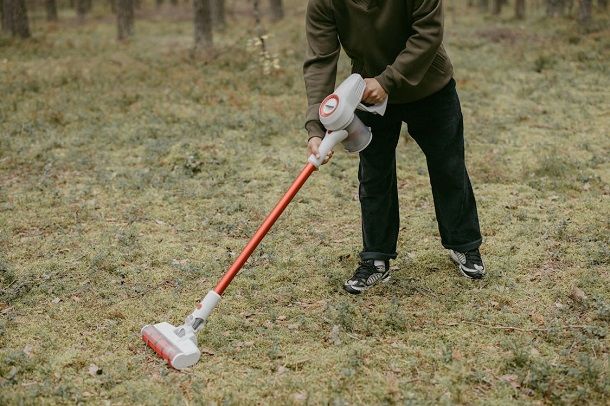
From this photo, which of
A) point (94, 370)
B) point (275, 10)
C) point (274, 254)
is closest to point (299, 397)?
point (94, 370)

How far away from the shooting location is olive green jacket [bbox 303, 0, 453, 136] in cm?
389

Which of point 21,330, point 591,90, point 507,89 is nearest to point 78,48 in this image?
point 507,89

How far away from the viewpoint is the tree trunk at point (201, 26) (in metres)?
13.9

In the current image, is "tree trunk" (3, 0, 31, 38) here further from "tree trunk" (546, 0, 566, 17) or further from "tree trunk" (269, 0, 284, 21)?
"tree trunk" (546, 0, 566, 17)

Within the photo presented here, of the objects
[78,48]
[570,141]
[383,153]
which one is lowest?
[78,48]

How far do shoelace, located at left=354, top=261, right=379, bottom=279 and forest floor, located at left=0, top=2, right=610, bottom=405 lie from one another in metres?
0.17

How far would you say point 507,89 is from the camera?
10.9 meters

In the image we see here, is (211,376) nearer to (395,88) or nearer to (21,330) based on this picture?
(21,330)

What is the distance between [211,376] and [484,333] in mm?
1672

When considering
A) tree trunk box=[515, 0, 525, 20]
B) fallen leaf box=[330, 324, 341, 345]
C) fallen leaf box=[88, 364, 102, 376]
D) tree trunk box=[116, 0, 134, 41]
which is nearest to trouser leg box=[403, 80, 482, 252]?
fallen leaf box=[330, 324, 341, 345]

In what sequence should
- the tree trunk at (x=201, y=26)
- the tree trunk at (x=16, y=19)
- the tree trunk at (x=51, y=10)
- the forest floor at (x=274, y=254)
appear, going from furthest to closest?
the tree trunk at (x=51, y=10) → the tree trunk at (x=16, y=19) → the tree trunk at (x=201, y=26) → the forest floor at (x=274, y=254)

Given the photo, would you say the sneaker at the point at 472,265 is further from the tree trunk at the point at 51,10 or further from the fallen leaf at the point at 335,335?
the tree trunk at the point at 51,10

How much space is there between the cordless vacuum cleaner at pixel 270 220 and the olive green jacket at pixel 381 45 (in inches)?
6.8

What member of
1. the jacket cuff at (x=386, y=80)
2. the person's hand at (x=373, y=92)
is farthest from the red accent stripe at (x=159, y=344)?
the jacket cuff at (x=386, y=80)
